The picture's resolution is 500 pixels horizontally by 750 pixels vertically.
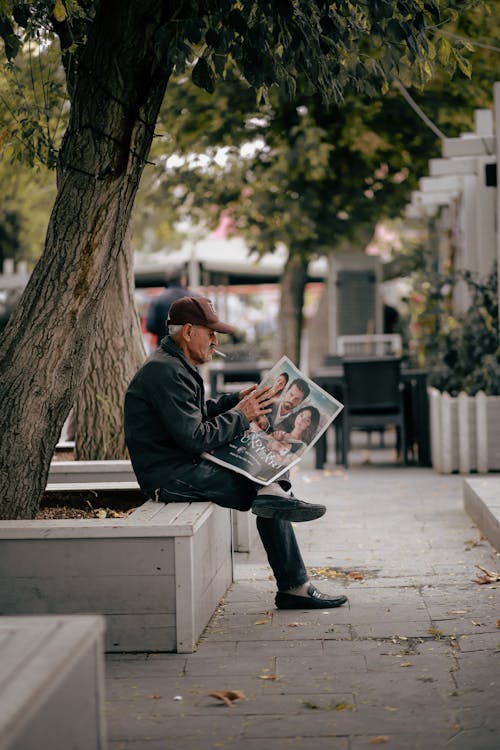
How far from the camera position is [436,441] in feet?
39.0

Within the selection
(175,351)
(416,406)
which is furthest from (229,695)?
(416,406)

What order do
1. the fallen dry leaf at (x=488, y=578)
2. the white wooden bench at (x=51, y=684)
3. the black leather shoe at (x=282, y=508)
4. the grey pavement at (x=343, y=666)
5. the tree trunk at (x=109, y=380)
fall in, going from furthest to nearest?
1. the tree trunk at (x=109, y=380)
2. the fallen dry leaf at (x=488, y=578)
3. the black leather shoe at (x=282, y=508)
4. the grey pavement at (x=343, y=666)
5. the white wooden bench at (x=51, y=684)

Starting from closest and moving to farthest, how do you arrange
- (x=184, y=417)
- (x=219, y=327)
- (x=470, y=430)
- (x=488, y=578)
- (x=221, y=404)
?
(x=184, y=417) → (x=219, y=327) → (x=221, y=404) → (x=488, y=578) → (x=470, y=430)

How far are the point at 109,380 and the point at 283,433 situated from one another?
10.1ft

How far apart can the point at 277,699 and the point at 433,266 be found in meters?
15.3

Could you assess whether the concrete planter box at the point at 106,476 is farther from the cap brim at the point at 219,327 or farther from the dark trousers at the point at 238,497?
the cap brim at the point at 219,327

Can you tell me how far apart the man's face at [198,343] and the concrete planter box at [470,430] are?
5982 millimetres

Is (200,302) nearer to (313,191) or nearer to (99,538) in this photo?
(99,538)

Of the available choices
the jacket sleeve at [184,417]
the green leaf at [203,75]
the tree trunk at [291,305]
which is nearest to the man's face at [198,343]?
the jacket sleeve at [184,417]

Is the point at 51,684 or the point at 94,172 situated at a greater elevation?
the point at 94,172

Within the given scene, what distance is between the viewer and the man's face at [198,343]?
19.0 ft

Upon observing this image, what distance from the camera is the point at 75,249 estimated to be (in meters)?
5.57

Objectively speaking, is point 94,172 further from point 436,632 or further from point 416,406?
point 416,406

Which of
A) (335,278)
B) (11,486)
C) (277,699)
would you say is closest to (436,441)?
(11,486)
